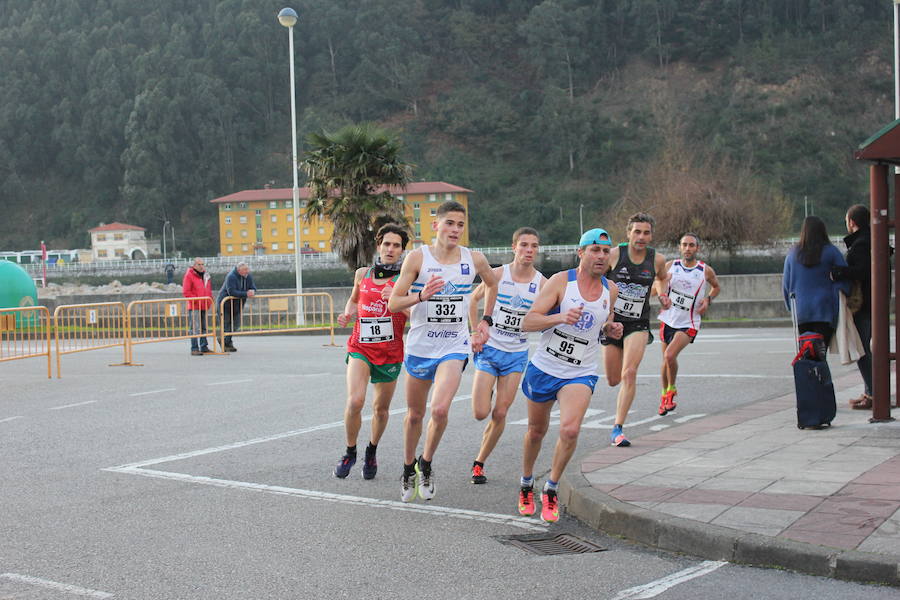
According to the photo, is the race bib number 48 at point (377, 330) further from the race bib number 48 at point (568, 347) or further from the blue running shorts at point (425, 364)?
the race bib number 48 at point (568, 347)

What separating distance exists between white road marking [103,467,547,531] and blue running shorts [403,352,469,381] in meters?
0.90

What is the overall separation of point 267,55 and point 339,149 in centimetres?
12477

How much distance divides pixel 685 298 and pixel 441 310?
4.71 m

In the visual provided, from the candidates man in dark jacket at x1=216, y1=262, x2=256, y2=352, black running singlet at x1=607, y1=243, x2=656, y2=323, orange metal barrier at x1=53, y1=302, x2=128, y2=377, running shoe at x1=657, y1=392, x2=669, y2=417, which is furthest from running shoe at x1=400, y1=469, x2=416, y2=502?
man in dark jacket at x1=216, y1=262, x2=256, y2=352

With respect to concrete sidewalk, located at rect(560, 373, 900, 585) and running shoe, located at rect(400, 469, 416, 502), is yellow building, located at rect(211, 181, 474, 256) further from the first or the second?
running shoe, located at rect(400, 469, 416, 502)

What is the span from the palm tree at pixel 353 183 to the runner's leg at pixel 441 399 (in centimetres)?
3212

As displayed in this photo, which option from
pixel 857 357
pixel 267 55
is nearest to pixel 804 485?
pixel 857 357

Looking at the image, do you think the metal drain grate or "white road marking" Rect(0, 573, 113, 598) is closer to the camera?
"white road marking" Rect(0, 573, 113, 598)

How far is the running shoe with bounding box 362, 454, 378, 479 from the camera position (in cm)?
791

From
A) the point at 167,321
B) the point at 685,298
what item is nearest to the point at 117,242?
the point at 167,321

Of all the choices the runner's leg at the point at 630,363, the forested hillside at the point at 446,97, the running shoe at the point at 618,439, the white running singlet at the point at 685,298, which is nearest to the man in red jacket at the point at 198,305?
the white running singlet at the point at 685,298

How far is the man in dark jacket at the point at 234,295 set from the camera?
22094 mm

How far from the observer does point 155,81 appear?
450 feet

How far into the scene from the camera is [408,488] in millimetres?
7137
